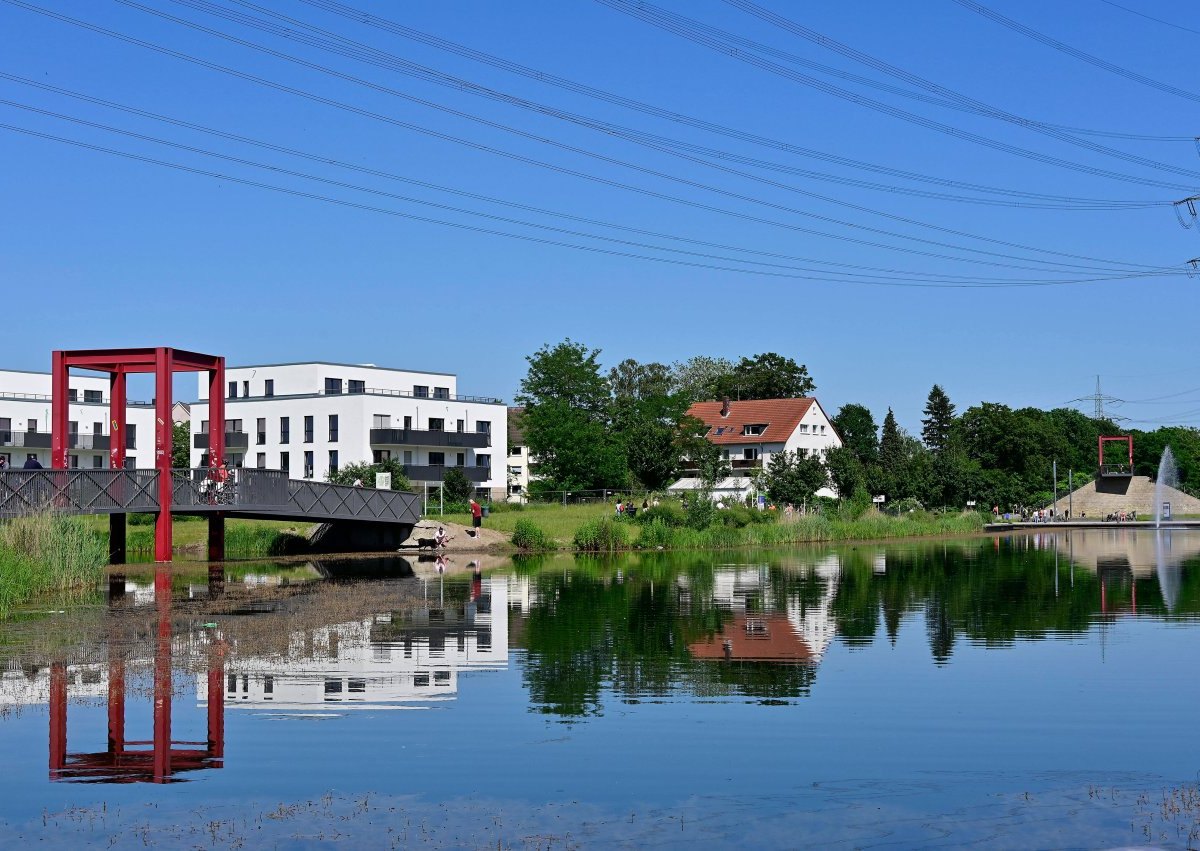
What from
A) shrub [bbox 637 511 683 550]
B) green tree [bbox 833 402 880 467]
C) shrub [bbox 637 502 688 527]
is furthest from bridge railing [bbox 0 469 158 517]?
green tree [bbox 833 402 880 467]

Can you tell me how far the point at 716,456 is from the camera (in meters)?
106

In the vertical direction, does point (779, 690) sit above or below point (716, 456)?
below

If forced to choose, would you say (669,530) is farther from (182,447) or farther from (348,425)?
(182,447)

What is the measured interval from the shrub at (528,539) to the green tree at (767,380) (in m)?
82.7

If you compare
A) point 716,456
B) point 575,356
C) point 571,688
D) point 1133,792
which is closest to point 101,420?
point 575,356

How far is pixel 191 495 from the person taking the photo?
47.8 metres

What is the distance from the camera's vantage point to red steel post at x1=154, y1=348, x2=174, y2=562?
45.9 m

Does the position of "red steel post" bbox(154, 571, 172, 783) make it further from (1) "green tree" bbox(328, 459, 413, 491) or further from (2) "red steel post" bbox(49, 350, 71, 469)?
(1) "green tree" bbox(328, 459, 413, 491)

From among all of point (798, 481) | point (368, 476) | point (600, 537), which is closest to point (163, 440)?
point (600, 537)

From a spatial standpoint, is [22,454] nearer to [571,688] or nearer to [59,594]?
[59,594]

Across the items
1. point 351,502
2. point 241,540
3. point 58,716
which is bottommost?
point 58,716

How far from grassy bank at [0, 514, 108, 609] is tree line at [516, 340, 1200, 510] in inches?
2213

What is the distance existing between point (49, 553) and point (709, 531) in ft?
129

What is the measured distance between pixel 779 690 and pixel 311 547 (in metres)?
40.9
